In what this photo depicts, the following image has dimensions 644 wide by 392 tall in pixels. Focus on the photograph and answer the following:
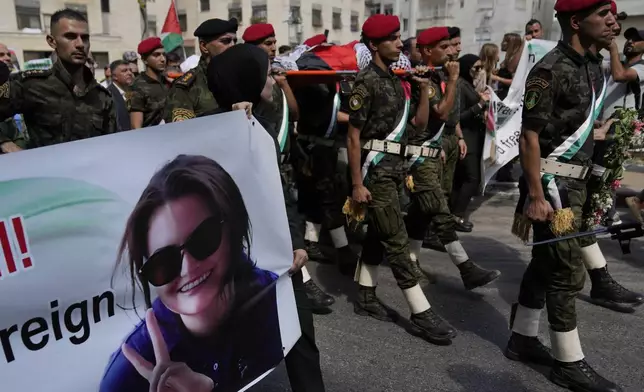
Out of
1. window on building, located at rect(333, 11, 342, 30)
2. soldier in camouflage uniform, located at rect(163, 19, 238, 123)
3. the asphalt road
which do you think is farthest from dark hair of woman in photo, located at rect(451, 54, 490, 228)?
window on building, located at rect(333, 11, 342, 30)

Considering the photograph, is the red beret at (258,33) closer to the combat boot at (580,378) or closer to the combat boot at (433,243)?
the combat boot at (433,243)

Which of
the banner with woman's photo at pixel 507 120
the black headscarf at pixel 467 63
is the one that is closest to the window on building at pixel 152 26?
the banner with woman's photo at pixel 507 120

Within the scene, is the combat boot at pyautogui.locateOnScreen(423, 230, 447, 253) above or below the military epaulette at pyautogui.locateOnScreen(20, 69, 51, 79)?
below

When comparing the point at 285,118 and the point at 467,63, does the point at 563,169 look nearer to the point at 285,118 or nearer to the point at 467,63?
the point at 285,118

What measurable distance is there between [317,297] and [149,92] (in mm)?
2735

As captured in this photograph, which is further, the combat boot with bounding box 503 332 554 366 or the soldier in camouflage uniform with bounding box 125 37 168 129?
the soldier in camouflage uniform with bounding box 125 37 168 129

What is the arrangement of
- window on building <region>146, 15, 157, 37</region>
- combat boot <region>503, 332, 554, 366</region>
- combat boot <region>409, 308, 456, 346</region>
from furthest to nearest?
window on building <region>146, 15, 157, 37</region> < combat boot <region>409, 308, 456, 346</region> < combat boot <region>503, 332, 554, 366</region>

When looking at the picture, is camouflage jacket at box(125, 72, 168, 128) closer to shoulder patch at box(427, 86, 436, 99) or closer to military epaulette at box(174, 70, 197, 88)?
military epaulette at box(174, 70, 197, 88)

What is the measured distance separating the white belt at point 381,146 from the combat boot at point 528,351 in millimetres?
1421

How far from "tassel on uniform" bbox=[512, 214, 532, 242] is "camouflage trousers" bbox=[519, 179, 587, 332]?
7 centimetres

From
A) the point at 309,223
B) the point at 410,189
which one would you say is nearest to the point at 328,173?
the point at 309,223

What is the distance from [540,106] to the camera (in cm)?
293

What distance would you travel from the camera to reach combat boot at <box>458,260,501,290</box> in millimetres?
4301

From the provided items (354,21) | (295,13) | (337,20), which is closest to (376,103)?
(295,13)
